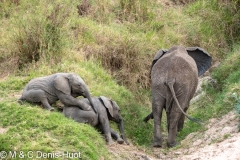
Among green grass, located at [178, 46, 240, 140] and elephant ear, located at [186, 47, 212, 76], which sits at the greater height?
elephant ear, located at [186, 47, 212, 76]

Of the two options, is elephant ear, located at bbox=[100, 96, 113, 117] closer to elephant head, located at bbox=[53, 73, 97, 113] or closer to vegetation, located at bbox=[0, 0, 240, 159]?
elephant head, located at bbox=[53, 73, 97, 113]

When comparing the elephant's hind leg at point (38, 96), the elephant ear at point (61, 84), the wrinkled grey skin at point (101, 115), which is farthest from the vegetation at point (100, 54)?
the elephant ear at point (61, 84)

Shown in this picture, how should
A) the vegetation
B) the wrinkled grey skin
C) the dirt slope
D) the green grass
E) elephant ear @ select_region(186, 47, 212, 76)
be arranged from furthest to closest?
elephant ear @ select_region(186, 47, 212, 76)
the green grass
the wrinkled grey skin
the dirt slope
the vegetation

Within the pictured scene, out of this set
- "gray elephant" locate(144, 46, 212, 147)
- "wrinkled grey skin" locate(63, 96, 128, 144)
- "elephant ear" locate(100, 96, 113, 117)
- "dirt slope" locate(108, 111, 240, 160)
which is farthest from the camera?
"gray elephant" locate(144, 46, 212, 147)

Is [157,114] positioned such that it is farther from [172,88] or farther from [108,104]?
[108,104]

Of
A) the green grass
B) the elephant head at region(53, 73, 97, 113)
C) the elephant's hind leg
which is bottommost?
the green grass

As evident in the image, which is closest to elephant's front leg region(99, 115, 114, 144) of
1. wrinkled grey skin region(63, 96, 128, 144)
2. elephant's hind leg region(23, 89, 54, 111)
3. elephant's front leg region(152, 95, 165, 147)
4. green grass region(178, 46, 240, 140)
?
wrinkled grey skin region(63, 96, 128, 144)

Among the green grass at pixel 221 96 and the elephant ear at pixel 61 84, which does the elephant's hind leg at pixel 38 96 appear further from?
the green grass at pixel 221 96

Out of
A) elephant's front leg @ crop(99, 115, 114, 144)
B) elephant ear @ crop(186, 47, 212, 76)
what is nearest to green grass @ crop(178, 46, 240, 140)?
elephant ear @ crop(186, 47, 212, 76)

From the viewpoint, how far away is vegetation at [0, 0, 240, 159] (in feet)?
24.5

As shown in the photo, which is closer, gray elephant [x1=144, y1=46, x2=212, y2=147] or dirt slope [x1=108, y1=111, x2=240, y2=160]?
dirt slope [x1=108, y1=111, x2=240, y2=160]

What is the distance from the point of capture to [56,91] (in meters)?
8.20

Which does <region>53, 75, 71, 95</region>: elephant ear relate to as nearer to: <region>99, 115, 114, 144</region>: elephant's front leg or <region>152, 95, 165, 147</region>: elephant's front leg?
<region>99, 115, 114, 144</region>: elephant's front leg

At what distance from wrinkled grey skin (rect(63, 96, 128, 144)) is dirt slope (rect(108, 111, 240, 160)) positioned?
0.83 ft
